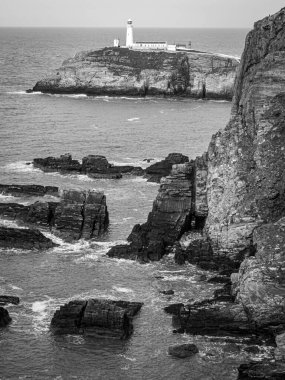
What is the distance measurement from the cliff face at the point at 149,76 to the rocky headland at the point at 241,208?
87911mm

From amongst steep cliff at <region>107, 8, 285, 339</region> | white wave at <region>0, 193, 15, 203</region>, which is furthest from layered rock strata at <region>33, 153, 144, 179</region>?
steep cliff at <region>107, 8, 285, 339</region>

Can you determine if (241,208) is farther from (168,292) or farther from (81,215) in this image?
(81,215)

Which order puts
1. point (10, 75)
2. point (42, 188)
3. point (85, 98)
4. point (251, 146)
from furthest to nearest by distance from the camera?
point (10, 75) → point (85, 98) → point (42, 188) → point (251, 146)

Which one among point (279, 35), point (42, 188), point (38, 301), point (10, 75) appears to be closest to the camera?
point (38, 301)

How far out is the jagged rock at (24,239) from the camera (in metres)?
61.8

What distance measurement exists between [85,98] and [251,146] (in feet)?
315

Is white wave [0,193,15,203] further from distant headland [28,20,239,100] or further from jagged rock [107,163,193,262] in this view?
distant headland [28,20,239,100]

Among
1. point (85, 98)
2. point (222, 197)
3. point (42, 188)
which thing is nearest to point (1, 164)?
point (42, 188)

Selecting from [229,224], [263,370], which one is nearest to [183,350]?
[263,370]

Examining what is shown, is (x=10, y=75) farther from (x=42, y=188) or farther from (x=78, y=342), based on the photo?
(x=78, y=342)

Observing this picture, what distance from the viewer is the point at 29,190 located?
7706 cm

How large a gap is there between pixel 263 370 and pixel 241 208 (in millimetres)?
17647

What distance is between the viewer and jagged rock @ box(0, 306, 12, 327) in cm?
4753

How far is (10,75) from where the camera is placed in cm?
19375
